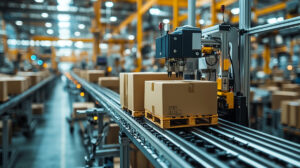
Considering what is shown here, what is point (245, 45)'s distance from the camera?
2.98 m

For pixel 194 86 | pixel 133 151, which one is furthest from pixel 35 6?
pixel 194 86

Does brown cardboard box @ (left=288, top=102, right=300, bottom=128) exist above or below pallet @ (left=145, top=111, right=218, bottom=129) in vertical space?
below

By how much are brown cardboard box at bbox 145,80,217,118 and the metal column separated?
728 mm

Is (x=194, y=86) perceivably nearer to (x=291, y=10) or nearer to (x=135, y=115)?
(x=135, y=115)

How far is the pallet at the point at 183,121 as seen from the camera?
7.57 ft

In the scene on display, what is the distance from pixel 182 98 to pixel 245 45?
1157mm

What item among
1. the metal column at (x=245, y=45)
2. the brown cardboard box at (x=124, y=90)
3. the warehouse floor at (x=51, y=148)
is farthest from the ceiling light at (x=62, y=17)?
the metal column at (x=245, y=45)

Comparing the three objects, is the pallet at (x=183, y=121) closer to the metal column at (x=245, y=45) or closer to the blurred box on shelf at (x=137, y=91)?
the blurred box on shelf at (x=137, y=91)

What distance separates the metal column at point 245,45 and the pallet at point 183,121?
2.66 ft

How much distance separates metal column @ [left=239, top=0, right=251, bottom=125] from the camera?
2936 millimetres

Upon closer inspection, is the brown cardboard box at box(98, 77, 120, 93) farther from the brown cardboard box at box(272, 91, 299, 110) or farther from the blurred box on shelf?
the brown cardboard box at box(272, 91, 299, 110)

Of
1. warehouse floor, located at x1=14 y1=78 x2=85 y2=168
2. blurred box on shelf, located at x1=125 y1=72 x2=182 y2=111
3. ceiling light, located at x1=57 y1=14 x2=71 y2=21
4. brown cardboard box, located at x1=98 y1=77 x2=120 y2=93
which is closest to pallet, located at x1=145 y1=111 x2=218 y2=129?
blurred box on shelf, located at x1=125 y1=72 x2=182 y2=111

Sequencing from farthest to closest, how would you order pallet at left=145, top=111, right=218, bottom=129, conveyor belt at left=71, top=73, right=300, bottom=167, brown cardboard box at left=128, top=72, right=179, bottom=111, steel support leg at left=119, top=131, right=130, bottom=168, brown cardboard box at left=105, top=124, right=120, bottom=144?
1. brown cardboard box at left=105, top=124, right=120, bottom=144
2. brown cardboard box at left=128, top=72, right=179, bottom=111
3. steel support leg at left=119, top=131, right=130, bottom=168
4. pallet at left=145, top=111, right=218, bottom=129
5. conveyor belt at left=71, top=73, right=300, bottom=167

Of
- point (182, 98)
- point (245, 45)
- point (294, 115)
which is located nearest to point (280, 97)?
point (294, 115)
